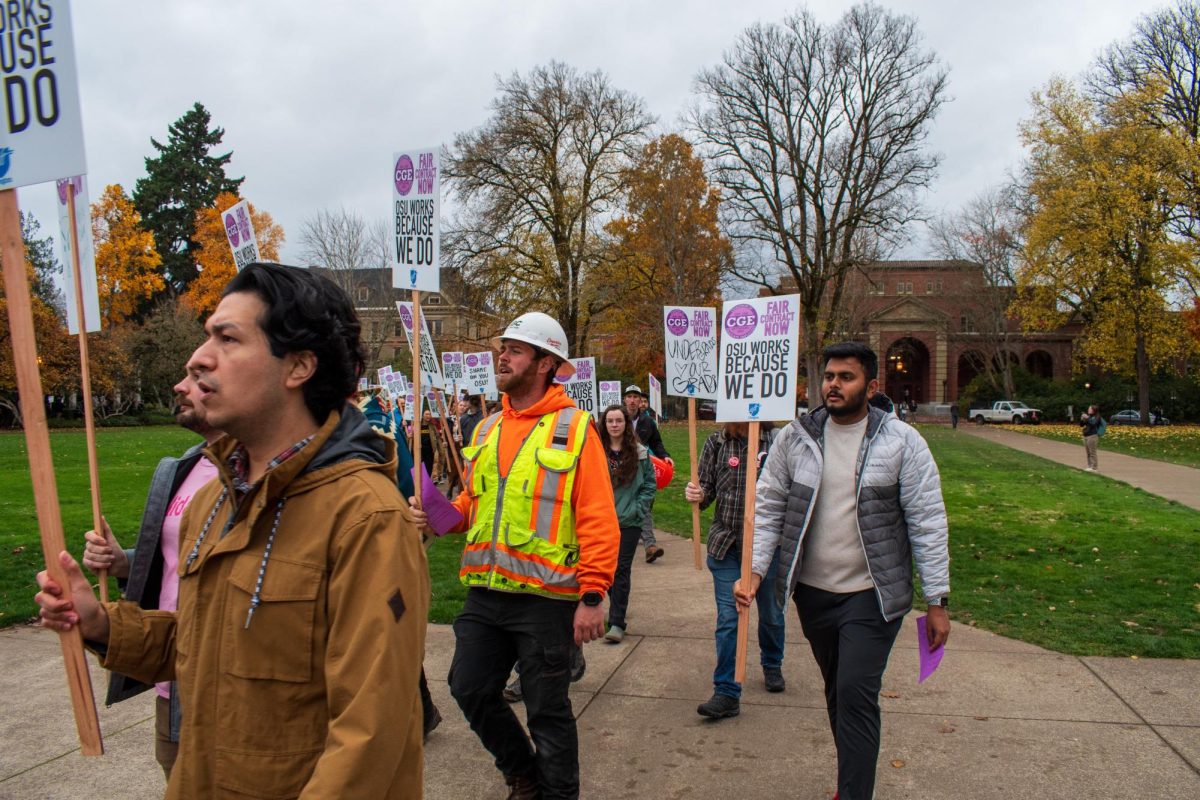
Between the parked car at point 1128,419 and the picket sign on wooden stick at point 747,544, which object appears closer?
the picket sign on wooden stick at point 747,544

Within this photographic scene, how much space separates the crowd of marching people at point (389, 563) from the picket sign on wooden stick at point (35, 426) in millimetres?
51

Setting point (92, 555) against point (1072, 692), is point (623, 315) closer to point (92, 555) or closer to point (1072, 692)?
point (1072, 692)

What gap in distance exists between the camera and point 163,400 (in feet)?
172

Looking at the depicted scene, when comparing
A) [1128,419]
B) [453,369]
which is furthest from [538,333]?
[1128,419]

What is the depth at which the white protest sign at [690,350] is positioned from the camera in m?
8.00

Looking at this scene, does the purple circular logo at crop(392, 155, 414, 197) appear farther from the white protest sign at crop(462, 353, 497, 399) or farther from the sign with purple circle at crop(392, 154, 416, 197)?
the white protest sign at crop(462, 353, 497, 399)

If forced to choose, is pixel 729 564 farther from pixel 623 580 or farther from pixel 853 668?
pixel 853 668

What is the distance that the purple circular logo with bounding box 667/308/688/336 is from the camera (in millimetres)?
7992

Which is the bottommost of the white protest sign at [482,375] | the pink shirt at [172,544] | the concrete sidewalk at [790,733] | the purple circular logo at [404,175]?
the concrete sidewalk at [790,733]

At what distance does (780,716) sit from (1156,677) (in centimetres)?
265

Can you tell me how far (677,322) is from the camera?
8008mm

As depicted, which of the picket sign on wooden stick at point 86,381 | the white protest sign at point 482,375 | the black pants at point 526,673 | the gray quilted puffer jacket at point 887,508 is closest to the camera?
the picket sign on wooden stick at point 86,381

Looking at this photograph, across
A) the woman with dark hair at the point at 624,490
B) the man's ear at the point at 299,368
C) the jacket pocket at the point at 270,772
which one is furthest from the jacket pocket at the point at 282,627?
the woman with dark hair at the point at 624,490

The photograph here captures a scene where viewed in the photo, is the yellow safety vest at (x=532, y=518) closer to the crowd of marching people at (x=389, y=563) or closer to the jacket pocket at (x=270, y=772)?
the crowd of marching people at (x=389, y=563)
